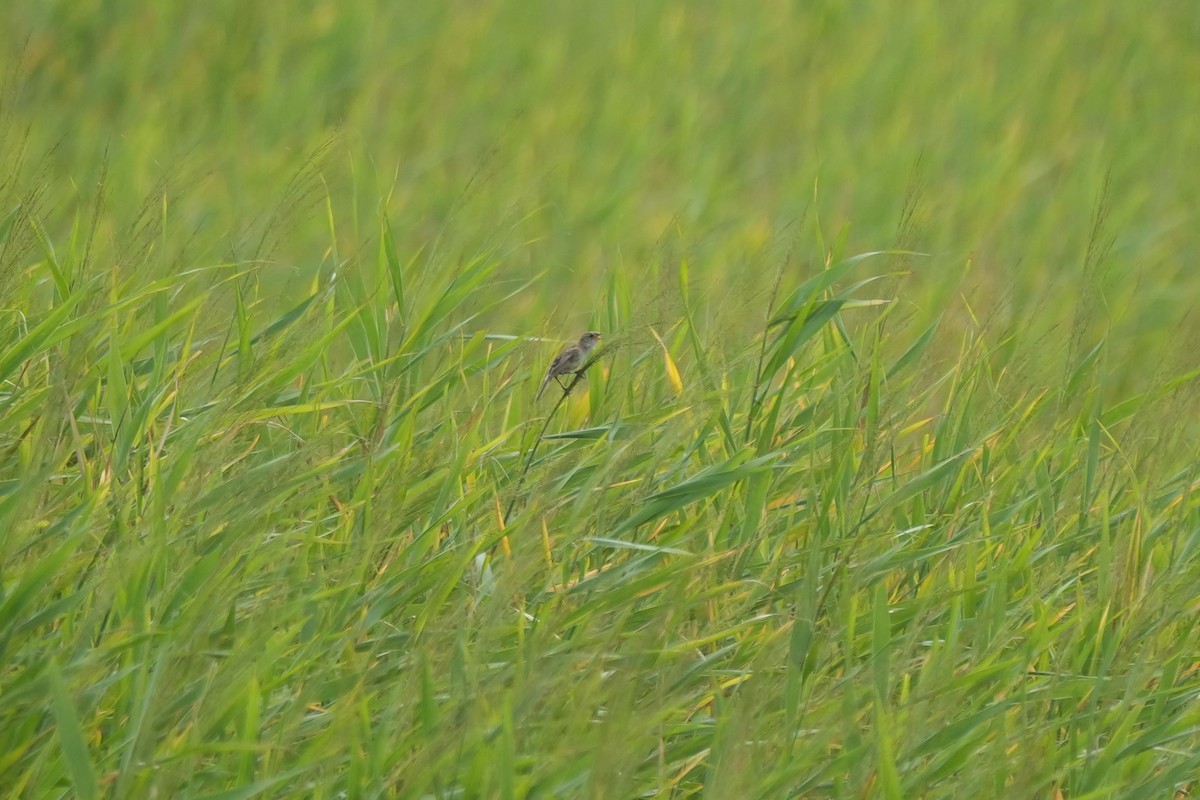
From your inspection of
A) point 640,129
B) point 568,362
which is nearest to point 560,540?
point 568,362

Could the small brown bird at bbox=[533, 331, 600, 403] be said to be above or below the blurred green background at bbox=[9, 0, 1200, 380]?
above

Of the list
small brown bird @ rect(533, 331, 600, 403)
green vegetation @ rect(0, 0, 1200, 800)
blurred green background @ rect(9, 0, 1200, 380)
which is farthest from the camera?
blurred green background @ rect(9, 0, 1200, 380)

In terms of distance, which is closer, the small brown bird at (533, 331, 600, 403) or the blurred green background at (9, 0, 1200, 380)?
the small brown bird at (533, 331, 600, 403)

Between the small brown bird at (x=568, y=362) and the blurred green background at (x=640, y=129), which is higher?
the small brown bird at (x=568, y=362)

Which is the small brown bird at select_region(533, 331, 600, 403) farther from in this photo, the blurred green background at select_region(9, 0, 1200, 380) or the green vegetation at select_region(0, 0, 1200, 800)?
the blurred green background at select_region(9, 0, 1200, 380)

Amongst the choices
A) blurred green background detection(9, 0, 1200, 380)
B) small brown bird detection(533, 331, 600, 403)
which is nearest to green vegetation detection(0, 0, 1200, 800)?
small brown bird detection(533, 331, 600, 403)

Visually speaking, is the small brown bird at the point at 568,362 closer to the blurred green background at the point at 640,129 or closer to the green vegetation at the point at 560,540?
the green vegetation at the point at 560,540

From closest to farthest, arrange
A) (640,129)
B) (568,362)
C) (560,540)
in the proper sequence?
(560,540)
(568,362)
(640,129)

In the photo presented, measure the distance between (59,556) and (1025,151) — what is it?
6322mm

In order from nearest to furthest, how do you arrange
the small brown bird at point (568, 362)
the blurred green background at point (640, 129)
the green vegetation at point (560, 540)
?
the green vegetation at point (560, 540) < the small brown bird at point (568, 362) < the blurred green background at point (640, 129)

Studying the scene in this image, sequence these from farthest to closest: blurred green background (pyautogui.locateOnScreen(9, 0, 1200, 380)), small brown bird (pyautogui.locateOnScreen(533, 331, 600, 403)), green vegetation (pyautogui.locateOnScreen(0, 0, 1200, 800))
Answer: blurred green background (pyautogui.locateOnScreen(9, 0, 1200, 380)), small brown bird (pyautogui.locateOnScreen(533, 331, 600, 403)), green vegetation (pyautogui.locateOnScreen(0, 0, 1200, 800))

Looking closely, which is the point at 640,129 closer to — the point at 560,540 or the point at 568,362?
the point at 568,362

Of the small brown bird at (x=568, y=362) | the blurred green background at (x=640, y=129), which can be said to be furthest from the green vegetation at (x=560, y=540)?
the blurred green background at (x=640, y=129)

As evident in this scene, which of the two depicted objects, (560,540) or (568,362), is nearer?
(560,540)
